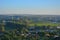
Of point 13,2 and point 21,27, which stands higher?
point 13,2

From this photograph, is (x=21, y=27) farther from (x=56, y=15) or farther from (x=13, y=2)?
(x=56, y=15)

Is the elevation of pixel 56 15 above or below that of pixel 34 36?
above

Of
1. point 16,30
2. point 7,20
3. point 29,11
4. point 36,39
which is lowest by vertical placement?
point 36,39

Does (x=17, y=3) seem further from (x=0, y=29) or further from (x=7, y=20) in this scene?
(x=0, y=29)

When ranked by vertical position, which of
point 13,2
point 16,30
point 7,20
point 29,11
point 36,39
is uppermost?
point 13,2

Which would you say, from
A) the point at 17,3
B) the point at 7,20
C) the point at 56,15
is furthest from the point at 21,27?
Answer: the point at 56,15

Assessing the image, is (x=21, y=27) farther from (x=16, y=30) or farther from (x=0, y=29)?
(x=0, y=29)

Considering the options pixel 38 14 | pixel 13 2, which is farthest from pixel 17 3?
pixel 38 14
